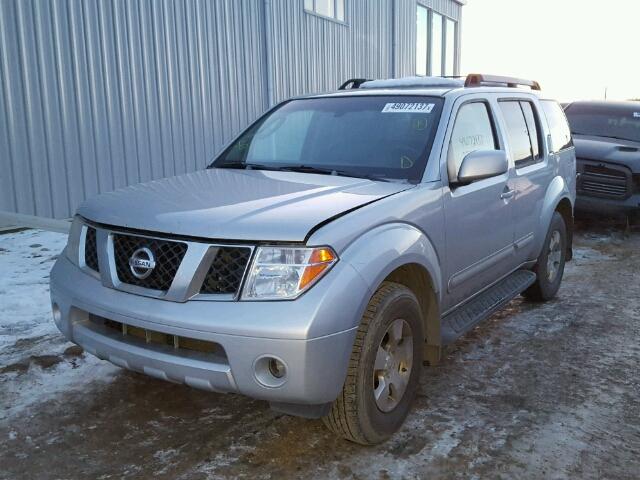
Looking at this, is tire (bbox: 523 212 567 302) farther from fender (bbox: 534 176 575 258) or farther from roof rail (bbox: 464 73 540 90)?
roof rail (bbox: 464 73 540 90)

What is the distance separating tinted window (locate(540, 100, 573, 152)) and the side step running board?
4.26ft

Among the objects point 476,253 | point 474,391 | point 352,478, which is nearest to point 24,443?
point 352,478

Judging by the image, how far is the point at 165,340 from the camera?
2.72m

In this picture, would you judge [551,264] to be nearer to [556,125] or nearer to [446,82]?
[556,125]

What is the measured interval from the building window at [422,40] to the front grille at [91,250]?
1543 centimetres

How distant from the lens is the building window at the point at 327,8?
468 inches

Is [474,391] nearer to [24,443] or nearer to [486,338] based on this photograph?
[486,338]

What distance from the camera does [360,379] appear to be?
273 cm

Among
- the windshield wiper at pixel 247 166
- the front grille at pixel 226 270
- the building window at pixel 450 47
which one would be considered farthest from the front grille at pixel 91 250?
the building window at pixel 450 47

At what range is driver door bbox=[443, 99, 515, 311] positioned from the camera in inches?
140

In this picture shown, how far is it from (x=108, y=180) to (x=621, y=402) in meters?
6.65

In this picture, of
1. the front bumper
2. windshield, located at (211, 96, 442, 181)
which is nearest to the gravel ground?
the front bumper

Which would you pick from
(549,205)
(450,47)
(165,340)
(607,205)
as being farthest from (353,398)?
(450,47)

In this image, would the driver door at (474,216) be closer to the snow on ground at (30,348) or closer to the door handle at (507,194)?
the door handle at (507,194)
